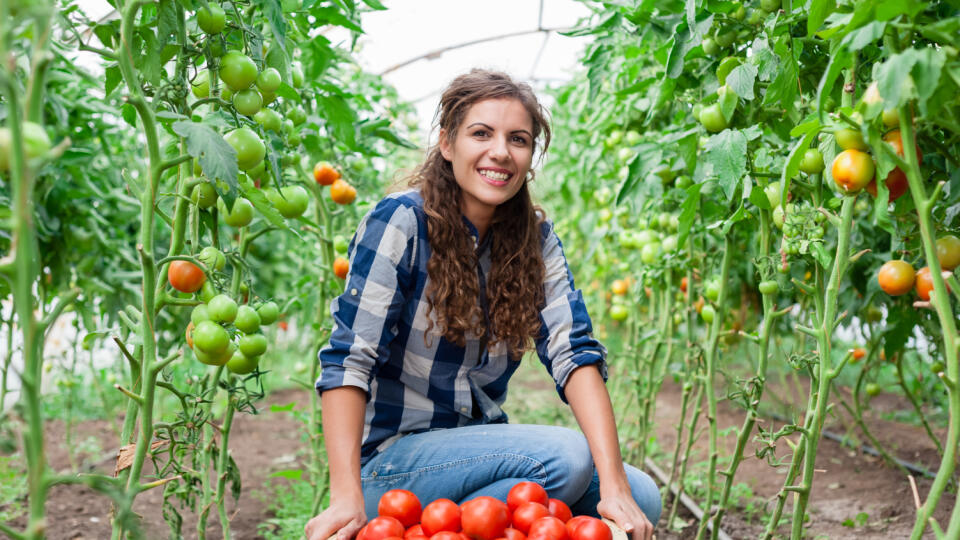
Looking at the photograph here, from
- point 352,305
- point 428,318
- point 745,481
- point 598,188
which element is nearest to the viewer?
point 352,305

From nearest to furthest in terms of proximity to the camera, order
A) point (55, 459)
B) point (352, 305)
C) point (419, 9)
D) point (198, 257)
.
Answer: point (198, 257) → point (352, 305) → point (55, 459) → point (419, 9)

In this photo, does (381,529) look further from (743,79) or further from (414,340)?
(743,79)

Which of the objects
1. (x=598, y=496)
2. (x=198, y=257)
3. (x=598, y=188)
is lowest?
(x=598, y=496)

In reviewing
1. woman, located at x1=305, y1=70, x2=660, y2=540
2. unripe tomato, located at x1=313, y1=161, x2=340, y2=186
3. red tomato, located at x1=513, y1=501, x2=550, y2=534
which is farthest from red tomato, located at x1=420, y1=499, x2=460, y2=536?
unripe tomato, located at x1=313, y1=161, x2=340, y2=186

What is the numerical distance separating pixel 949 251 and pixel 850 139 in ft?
0.69

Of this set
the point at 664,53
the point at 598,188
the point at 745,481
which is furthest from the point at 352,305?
the point at 598,188

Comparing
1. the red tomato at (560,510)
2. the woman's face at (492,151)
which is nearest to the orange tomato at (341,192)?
the woman's face at (492,151)

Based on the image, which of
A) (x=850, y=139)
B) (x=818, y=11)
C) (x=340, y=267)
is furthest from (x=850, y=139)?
(x=340, y=267)

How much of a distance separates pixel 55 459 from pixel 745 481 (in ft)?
9.87

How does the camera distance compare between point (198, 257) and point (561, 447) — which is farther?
point (561, 447)

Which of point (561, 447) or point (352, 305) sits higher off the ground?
point (352, 305)

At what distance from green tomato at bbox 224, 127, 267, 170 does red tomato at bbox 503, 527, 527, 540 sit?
764mm

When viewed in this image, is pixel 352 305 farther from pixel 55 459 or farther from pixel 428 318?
pixel 55 459

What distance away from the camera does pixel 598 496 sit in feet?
5.46
